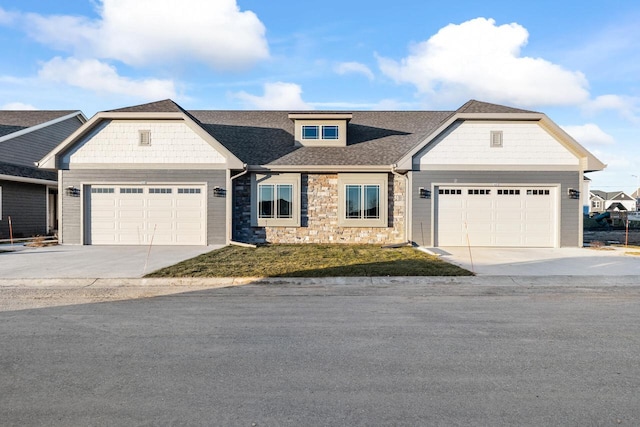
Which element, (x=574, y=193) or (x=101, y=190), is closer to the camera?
(x=574, y=193)

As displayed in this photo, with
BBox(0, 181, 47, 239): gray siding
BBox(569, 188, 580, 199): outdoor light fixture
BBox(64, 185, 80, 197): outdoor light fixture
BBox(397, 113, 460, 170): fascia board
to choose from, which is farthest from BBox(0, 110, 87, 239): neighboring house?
BBox(569, 188, 580, 199): outdoor light fixture

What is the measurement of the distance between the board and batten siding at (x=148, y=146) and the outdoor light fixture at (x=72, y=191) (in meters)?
0.99

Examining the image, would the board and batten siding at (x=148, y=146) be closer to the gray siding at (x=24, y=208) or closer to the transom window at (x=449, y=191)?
the gray siding at (x=24, y=208)

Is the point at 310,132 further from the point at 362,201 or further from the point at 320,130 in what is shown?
the point at 362,201

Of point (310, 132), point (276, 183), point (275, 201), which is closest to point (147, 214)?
point (275, 201)

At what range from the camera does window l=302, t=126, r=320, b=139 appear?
19.1m

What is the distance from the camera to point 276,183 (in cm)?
1759

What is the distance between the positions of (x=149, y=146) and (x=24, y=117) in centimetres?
1379

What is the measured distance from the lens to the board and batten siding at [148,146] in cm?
1677

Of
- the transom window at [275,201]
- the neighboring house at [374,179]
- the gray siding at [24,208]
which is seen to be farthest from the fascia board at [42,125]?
the transom window at [275,201]

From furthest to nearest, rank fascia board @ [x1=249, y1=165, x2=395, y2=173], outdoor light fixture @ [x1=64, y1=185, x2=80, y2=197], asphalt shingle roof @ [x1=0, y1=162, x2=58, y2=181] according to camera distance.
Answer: asphalt shingle roof @ [x1=0, y1=162, x2=58, y2=181] < fascia board @ [x1=249, y1=165, x2=395, y2=173] < outdoor light fixture @ [x1=64, y1=185, x2=80, y2=197]

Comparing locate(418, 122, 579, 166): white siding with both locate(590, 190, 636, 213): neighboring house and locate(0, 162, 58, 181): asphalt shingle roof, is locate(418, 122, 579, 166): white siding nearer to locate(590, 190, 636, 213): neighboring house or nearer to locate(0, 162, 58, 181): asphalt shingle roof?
locate(0, 162, 58, 181): asphalt shingle roof

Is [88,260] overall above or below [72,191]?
below

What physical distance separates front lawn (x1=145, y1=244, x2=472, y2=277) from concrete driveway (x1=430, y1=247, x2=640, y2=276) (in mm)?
972
